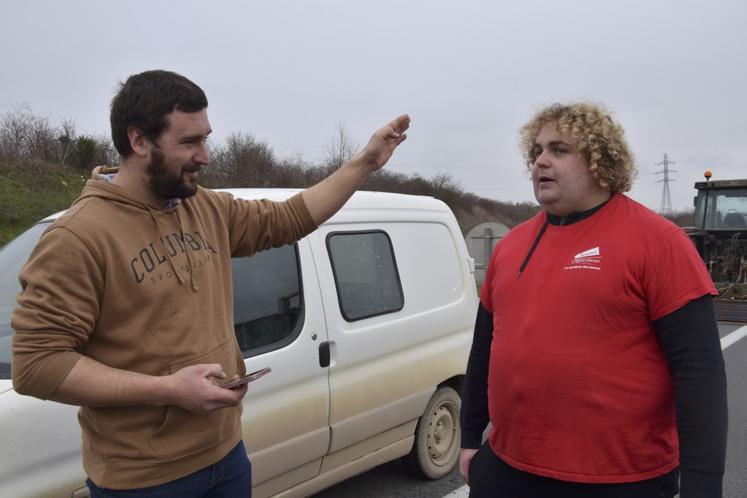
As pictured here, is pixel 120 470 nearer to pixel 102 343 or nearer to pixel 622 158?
pixel 102 343

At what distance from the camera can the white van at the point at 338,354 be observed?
2.30 metres

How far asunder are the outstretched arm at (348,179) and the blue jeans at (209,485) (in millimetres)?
893

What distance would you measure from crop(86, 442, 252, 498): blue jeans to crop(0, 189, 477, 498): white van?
1.27ft

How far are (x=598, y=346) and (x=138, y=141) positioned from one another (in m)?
1.51

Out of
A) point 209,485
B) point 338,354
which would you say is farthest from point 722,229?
point 209,485

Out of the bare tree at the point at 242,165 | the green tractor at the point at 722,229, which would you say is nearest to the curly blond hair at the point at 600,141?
the green tractor at the point at 722,229

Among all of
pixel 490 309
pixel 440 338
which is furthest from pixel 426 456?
pixel 490 309

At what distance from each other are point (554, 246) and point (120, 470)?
151cm

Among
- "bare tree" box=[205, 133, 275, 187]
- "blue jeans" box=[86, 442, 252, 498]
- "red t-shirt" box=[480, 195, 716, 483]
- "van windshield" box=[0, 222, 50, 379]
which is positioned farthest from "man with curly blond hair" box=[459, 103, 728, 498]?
"bare tree" box=[205, 133, 275, 187]

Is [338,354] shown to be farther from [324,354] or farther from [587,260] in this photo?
[587,260]

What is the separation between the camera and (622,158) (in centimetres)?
217

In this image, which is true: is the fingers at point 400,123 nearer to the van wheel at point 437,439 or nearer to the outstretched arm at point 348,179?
the outstretched arm at point 348,179

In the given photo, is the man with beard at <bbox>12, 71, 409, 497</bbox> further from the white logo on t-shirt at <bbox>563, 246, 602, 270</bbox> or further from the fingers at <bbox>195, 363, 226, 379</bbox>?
the white logo on t-shirt at <bbox>563, 246, 602, 270</bbox>

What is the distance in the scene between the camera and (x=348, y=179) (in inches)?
95.2
